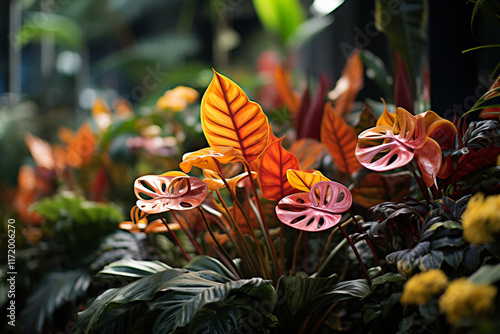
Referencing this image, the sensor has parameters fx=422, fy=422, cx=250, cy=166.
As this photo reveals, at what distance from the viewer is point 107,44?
498 centimetres

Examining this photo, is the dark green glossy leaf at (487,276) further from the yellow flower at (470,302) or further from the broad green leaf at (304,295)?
the broad green leaf at (304,295)

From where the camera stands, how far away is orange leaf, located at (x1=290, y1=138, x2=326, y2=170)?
3.55 feet

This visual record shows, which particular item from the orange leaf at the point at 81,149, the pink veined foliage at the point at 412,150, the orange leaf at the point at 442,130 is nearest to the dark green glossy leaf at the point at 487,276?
the pink veined foliage at the point at 412,150

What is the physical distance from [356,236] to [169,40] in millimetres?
3376

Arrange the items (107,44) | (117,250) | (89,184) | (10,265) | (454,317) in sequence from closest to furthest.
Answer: (454,317) < (117,250) < (10,265) < (89,184) < (107,44)

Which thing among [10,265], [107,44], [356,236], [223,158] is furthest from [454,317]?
[107,44]

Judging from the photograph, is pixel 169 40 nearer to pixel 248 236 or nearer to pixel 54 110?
pixel 54 110

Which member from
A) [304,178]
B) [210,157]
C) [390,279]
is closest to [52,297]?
[210,157]

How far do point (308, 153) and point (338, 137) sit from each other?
0.10 metres

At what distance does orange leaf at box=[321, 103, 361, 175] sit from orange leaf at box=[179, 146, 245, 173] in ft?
1.05

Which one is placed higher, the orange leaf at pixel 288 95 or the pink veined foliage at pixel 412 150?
the orange leaf at pixel 288 95

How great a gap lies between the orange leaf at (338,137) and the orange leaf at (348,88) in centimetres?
46

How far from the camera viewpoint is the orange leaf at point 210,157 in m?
0.79

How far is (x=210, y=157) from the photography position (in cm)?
82
